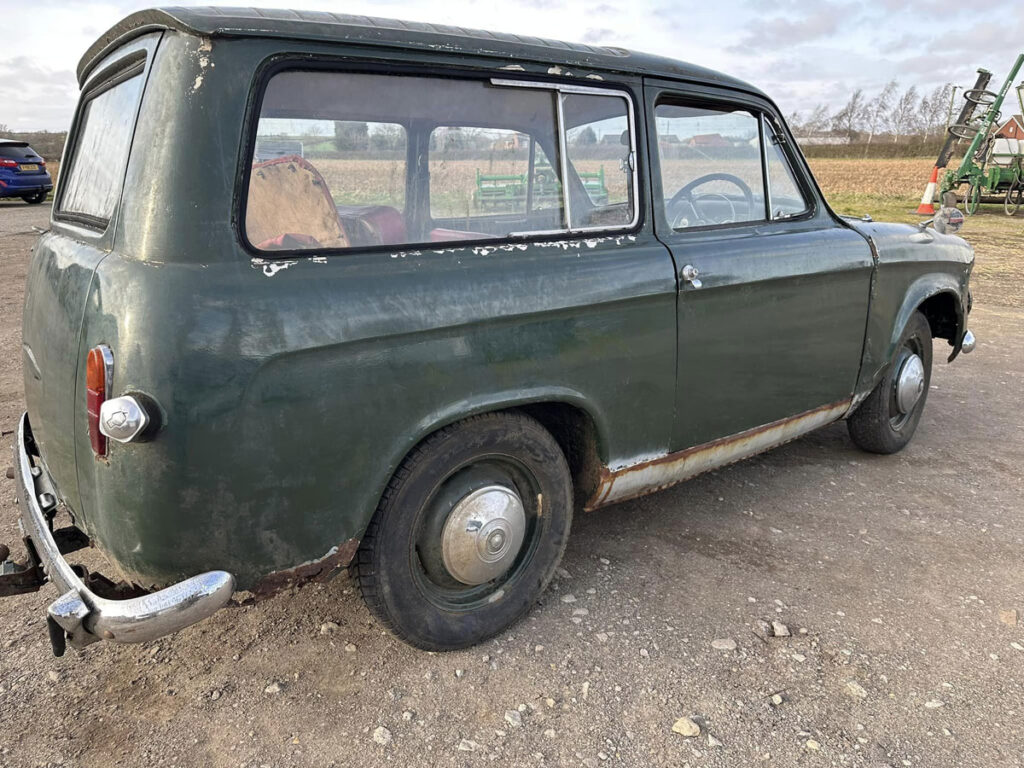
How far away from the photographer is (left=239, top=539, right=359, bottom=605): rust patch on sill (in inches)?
80.0

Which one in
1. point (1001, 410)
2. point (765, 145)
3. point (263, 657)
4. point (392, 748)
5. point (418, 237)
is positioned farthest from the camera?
point (1001, 410)

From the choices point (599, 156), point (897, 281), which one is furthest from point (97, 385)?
point (897, 281)

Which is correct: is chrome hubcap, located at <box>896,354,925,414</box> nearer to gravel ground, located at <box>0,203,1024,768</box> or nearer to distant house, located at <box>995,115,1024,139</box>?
gravel ground, located at <box>0,203,1024,768</box>

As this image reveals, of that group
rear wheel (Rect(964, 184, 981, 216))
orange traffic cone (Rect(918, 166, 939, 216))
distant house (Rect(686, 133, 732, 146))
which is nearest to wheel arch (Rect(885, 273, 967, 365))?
A: distant house (Rect(686, 133, 732, 146))

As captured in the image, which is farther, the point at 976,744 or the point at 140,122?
the point at 976,744

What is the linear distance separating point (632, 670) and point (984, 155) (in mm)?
17422

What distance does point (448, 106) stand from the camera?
2.34 m

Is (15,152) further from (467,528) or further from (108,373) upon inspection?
(467,528)

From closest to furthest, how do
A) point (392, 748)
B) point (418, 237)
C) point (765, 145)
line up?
point (392, 748), point (418, 237), point (765, 145)

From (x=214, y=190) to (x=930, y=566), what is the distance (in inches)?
115

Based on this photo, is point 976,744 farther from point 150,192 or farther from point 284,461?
point 150,192

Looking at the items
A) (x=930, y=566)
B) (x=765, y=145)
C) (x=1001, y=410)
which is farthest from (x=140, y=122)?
(x=1001, y=410)

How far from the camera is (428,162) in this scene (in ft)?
8.23

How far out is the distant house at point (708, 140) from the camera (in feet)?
9.96
